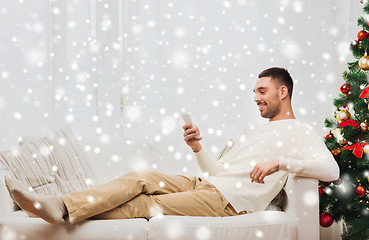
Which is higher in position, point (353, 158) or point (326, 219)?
point (353, 158)

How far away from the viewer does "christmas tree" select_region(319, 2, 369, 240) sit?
199cm

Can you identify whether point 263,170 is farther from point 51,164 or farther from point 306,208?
point 51,164

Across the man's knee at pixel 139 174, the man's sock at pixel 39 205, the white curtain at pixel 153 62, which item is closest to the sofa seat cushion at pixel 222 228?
the man's knee at pixel 139 174

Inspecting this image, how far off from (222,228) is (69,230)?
0.61 meters

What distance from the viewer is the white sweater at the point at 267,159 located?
1716 millimetres

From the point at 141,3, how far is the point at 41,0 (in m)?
0.71

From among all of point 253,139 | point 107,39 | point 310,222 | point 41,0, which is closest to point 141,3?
point 107,39

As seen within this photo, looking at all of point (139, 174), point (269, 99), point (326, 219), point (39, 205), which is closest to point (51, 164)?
point (139, 174)

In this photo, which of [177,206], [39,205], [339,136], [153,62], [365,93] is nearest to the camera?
[39,205]

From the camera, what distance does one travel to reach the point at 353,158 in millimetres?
2086

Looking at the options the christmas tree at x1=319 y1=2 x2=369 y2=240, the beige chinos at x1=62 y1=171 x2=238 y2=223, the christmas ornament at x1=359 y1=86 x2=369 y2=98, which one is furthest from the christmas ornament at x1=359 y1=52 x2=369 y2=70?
the beige chinos at x1=62 y1=171 x2=238 y2=223

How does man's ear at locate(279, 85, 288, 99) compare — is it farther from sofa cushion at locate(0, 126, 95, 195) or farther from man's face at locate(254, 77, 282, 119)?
sofa cushion at locate(0, 126, 95, 195)

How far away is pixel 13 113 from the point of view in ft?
9.31

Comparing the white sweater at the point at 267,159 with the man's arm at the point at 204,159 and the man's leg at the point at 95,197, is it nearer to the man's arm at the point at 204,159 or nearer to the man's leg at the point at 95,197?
the man's arm at the point at 204,159
